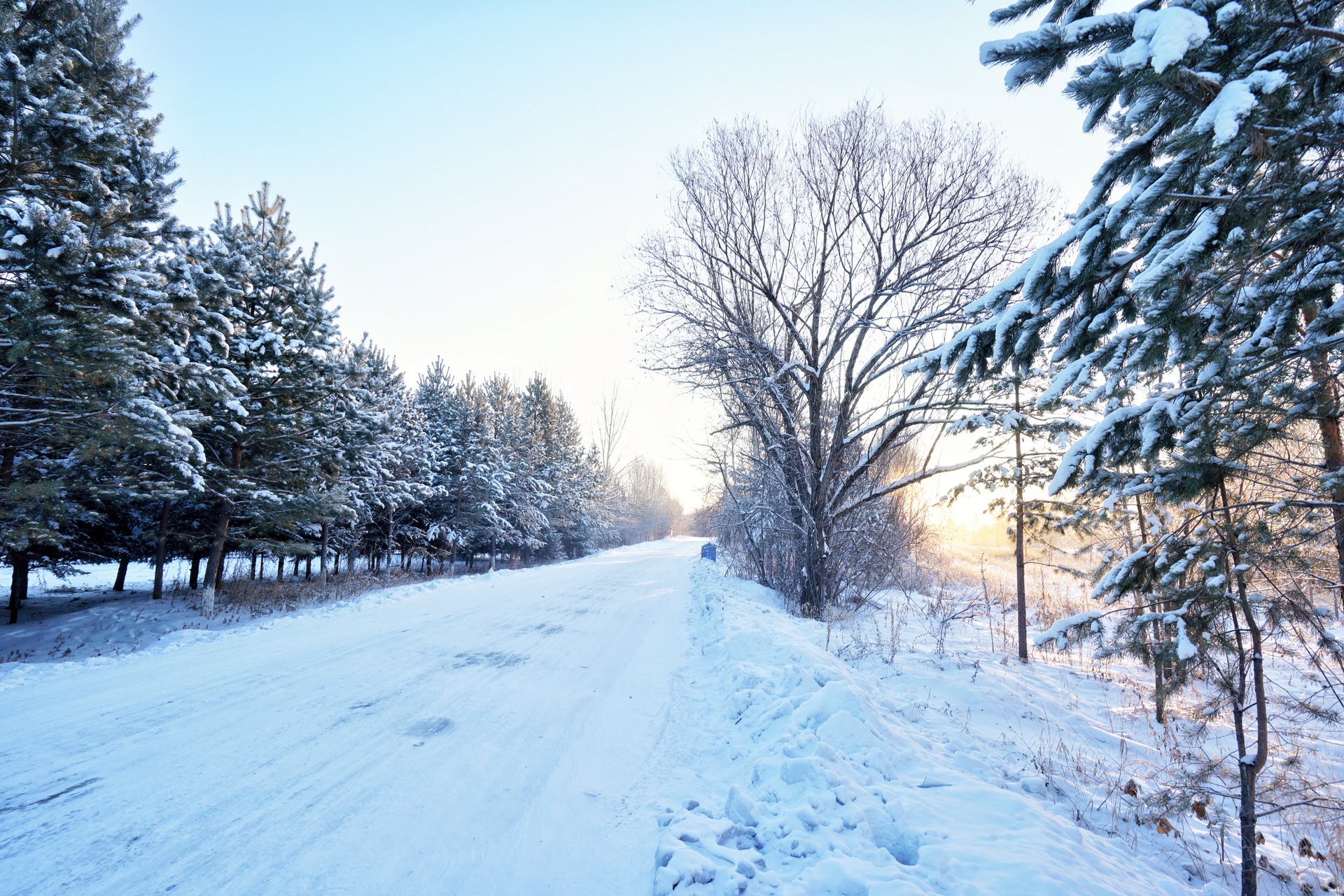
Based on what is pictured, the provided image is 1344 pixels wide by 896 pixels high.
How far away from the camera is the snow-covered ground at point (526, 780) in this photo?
231cm

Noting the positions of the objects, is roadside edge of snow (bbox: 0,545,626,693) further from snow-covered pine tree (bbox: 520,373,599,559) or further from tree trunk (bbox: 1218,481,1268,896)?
snow-covered pine tree (bbox: 520,373,599,559)

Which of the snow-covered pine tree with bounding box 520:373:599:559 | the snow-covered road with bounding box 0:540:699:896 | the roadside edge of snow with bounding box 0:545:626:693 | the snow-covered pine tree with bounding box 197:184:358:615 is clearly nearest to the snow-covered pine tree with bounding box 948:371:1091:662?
the snow-covered road with bounding box 0:540:699:896

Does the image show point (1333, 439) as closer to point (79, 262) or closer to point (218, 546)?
point (79, 262)

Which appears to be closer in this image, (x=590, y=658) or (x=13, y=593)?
(x=590, y=658)

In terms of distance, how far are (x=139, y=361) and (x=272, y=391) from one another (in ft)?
14.8

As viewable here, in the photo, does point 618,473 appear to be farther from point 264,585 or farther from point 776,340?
point 776,340

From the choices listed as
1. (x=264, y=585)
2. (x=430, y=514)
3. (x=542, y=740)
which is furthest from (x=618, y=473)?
(x=542, y=740)

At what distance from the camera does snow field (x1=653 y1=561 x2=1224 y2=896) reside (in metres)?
2.29

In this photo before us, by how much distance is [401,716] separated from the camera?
3.98 meters

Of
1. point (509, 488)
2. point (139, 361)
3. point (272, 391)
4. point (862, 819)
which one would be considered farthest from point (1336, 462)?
point (509, 488)

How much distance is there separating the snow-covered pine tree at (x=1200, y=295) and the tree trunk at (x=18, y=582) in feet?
60.6

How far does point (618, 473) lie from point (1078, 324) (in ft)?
147

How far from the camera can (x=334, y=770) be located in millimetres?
3137

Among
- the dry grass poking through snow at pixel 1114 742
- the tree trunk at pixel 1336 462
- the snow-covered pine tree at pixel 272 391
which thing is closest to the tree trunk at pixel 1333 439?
the tree trunk at pixel 1336 462
